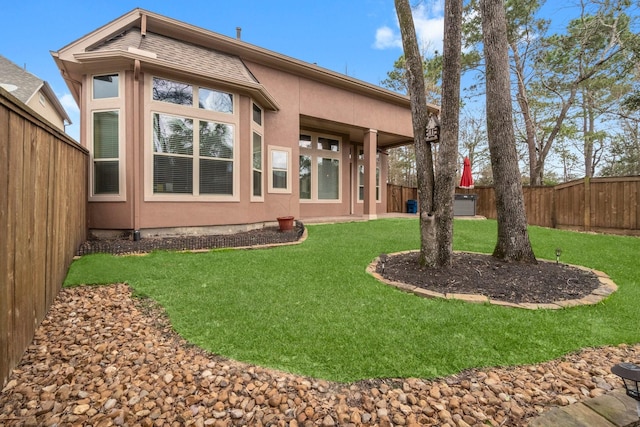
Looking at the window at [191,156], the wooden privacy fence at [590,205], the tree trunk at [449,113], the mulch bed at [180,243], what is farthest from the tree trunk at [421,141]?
the wooden privacy fence at [590,205]

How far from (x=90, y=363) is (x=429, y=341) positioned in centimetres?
251

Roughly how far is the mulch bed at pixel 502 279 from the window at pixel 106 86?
635 cm

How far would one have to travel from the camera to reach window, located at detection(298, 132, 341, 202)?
11.0 meters

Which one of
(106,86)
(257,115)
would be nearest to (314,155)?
(257,115)

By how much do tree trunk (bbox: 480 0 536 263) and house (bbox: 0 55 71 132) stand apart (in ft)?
40.7

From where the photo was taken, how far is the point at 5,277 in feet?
6.21

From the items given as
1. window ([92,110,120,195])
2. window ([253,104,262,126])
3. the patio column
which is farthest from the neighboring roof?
the patio column

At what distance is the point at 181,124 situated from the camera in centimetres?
653

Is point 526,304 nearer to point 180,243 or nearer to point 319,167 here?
point 180,243

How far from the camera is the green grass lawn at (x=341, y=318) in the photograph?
2174 millimetres

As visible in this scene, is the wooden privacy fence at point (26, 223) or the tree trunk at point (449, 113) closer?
the wooden privacy fence at point (26, 223)

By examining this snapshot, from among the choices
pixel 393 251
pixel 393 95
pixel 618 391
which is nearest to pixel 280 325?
pixel 618 391

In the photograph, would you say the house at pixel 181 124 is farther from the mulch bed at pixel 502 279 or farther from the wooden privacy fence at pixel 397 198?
the wooden privacy fence at pixel 397 198

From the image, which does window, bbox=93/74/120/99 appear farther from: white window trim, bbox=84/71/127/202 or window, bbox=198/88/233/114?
window, bbox=198/88/233/114
